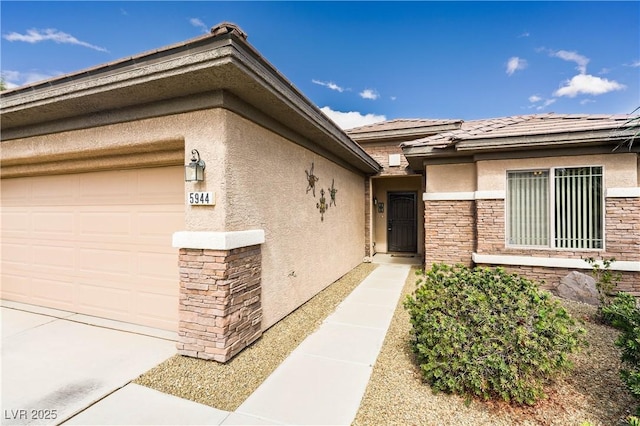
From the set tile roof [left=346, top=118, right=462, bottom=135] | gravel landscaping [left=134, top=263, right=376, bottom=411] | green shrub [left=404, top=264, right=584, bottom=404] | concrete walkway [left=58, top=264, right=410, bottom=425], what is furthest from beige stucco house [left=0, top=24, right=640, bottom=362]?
tile roof [left=346, top=118, right=462, bottom=135]

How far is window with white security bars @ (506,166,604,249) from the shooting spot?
19.7 feet


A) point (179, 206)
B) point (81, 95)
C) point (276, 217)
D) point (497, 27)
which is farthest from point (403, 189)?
point (81, 95)

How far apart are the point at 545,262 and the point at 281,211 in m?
5.97

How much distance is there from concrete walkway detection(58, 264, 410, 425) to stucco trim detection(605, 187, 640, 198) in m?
5.70

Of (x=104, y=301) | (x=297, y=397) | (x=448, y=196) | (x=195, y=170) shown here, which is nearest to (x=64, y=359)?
(x=104, y=301)

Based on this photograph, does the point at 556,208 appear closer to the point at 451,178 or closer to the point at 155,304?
the point at 451,178

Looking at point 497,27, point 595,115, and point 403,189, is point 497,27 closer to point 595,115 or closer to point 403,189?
point 595,115

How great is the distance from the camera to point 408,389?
9.75 feet

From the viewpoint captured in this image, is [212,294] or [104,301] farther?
[104,301]

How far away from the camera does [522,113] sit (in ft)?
30.2

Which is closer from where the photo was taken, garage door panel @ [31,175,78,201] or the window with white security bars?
garage door panel @ [31,175,78,201]

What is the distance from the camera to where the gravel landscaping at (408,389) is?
8.35 feet

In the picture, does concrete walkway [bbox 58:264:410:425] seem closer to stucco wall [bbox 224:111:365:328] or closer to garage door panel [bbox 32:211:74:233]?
stucco wall [bbox 224:111:365:328]

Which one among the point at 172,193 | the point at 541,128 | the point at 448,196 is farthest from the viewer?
the point at 448,196
